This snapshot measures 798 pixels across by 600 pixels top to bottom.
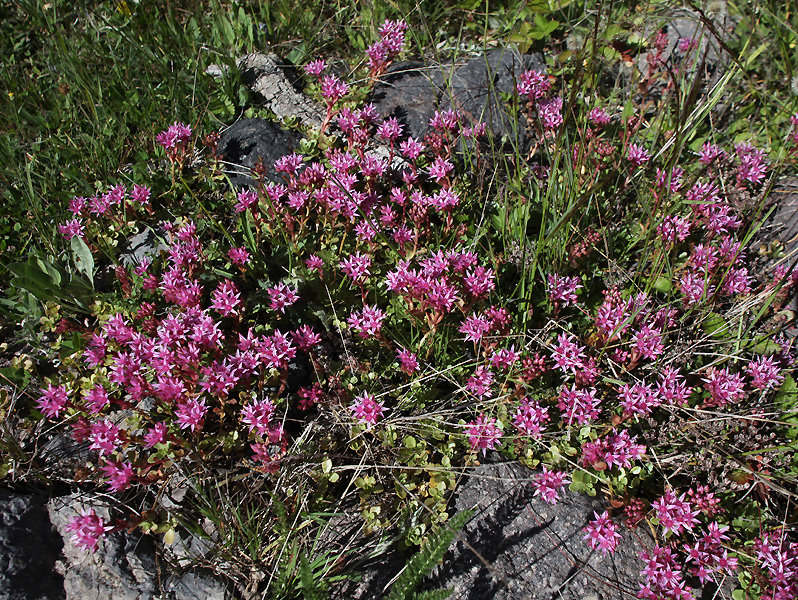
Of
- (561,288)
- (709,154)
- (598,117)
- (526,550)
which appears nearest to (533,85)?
(598,117)

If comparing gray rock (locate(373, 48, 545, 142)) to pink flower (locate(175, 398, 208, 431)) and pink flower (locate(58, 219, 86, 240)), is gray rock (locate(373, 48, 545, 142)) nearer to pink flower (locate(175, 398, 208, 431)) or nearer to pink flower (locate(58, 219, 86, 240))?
pink flower (locate(58, 219, 86, 240))

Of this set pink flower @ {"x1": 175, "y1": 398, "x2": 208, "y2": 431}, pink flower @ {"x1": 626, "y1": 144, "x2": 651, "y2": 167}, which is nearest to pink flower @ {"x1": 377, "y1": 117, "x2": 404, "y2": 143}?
pink flower @ {"x1": 626, "y1": 144, "x2": 651, "y2": 167}

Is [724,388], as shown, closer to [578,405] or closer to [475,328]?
[578,405]

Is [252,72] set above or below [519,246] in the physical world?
above

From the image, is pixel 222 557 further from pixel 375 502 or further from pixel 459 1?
pixel 459 1

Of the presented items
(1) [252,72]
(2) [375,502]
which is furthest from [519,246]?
(1) [252,72]

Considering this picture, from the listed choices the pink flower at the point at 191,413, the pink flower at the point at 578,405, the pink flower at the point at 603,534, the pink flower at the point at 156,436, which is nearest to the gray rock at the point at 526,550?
the pink flower at the point at 603,534

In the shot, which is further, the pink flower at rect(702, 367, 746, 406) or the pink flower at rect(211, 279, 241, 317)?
the pink flower at rect(211, 279, 241, 317)

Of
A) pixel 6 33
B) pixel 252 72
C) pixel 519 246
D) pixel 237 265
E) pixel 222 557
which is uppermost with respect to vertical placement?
pixel 6 33
